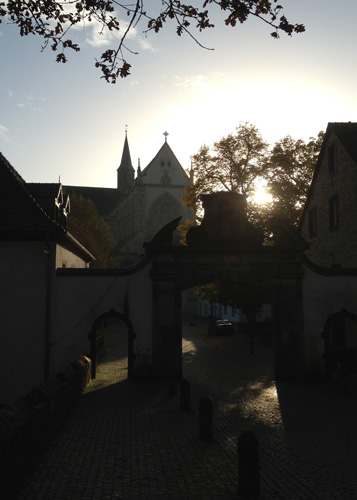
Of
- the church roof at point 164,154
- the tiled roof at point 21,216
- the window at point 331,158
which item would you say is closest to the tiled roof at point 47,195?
the tiled roof at point 21,216

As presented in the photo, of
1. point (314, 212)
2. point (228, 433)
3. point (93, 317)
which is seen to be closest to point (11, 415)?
point (228, 433)

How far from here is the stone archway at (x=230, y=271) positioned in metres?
18.8

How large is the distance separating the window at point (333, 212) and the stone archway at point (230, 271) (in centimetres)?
738

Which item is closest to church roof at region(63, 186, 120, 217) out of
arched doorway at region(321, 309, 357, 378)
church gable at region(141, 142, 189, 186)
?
church gable at region(141, 142, 189, 186)

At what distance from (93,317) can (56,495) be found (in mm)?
11806

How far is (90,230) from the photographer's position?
49.5m

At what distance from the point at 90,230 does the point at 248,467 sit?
144 feet

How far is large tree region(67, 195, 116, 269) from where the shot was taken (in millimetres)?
44375

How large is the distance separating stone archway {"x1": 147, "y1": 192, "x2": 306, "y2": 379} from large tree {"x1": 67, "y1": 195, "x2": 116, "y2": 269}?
26.2 m

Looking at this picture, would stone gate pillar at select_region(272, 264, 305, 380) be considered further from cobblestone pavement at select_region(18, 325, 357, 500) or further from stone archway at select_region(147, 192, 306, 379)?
cobblestone pavement at select_region(18, 325, 357, 500)

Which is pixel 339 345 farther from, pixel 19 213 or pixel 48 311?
pixel 19 213

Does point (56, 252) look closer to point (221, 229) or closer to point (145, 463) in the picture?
point (221, 229)

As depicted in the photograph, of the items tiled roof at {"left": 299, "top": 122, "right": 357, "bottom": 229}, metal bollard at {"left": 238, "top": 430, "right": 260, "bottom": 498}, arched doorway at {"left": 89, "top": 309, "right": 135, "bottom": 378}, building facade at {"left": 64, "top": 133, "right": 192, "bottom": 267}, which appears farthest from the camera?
building facade at {"left": 64, "top": 133, "right": 192, "bottom": 267}

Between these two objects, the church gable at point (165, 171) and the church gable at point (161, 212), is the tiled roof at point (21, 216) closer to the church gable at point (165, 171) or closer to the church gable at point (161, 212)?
the church gable at point (161, 212)
